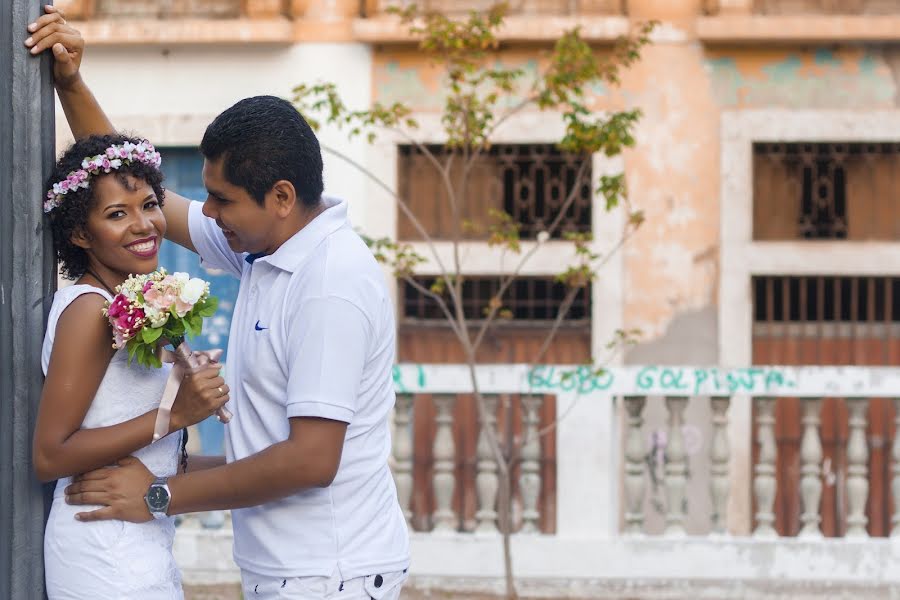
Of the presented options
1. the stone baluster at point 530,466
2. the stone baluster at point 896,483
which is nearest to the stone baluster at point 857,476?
the stone baluster at point 896,483

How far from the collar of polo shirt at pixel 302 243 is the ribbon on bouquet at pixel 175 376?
231 mm

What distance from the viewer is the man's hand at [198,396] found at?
285cm

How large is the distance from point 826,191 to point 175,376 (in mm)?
7498

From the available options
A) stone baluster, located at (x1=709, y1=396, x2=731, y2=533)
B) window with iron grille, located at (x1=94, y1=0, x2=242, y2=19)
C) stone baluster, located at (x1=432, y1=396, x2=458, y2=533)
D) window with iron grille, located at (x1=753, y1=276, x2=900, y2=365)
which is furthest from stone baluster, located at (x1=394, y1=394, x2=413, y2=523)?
window with iron grille, located at (x1=94, y1=0, x2=242, y2=19)

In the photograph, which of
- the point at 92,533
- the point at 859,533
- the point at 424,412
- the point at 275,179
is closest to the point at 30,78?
the point at 275,179

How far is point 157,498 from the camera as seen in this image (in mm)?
2852

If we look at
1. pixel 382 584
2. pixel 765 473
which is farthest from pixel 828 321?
pixel 382 584

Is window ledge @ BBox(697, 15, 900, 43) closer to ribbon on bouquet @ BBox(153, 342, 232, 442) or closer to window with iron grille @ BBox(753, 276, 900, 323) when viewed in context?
window with iron grille @ BBox(753, 276, 900, 323)

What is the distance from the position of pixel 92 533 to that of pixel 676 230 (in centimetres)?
711

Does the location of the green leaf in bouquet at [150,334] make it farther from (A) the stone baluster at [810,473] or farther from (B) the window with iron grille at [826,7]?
(B) the window with iron grille at [826,7]

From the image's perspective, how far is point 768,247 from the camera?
9453 millimetres

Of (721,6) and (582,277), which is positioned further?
Result: (721,6)

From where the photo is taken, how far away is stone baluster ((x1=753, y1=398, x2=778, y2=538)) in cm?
706

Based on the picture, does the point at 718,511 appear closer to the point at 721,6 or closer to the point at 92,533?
the point at 721,6
